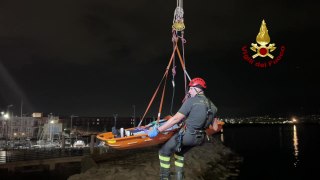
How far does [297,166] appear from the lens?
115 feet

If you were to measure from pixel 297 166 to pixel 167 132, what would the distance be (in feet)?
108

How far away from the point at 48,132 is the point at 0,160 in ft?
83.7

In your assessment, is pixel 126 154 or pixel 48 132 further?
pixel 48 132

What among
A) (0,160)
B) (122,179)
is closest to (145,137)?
(122,179)

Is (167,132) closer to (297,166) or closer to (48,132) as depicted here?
(297,166)

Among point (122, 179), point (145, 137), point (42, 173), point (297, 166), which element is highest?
point (145, 137)

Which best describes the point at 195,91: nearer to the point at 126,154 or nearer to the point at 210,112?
the point at 210,112

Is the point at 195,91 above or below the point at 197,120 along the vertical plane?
above

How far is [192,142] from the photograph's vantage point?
6.60 meters

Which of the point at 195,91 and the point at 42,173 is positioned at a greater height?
the point at 195,91

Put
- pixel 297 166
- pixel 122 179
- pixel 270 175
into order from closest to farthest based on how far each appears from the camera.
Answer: pixel 122 179
pixel 270 175
pixel 297 166

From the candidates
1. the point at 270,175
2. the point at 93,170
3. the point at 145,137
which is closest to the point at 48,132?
the point at 270,175

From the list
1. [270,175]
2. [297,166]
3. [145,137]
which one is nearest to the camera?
[145,137]

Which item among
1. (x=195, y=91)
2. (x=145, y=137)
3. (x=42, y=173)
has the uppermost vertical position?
(x=195, y=91)
